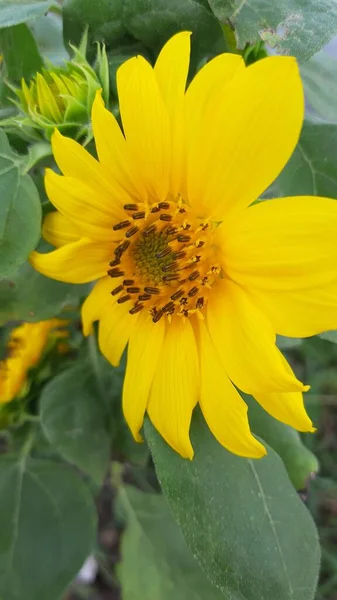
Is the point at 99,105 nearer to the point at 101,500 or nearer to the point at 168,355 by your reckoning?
the point at 168,355

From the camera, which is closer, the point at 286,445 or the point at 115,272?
the point at 115,272

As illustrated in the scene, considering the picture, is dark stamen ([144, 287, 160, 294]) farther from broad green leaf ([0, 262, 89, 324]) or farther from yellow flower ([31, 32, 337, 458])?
broad green leaf ([0, 262, 89, 324])

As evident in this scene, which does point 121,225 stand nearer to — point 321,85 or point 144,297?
point 144,297

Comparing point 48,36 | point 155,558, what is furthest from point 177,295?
point 155,558

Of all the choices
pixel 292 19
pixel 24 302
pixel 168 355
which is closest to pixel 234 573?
pixel 168 355

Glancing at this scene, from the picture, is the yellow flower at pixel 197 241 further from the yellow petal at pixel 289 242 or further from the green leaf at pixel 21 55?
the green leaf at pixel 21 55

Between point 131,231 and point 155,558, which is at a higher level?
point 131,231

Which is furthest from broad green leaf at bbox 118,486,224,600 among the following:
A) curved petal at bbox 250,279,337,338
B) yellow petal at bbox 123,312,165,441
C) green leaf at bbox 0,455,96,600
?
curved petal at bbox 250,279,337,338
